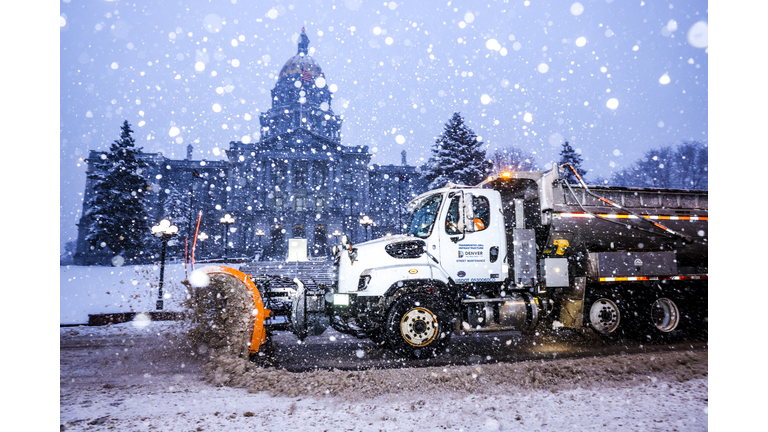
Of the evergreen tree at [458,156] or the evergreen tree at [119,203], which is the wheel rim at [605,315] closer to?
the evergreen tree at [458,156]

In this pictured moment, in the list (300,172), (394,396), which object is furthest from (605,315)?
(300,172)

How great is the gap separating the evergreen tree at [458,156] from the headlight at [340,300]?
2289cm

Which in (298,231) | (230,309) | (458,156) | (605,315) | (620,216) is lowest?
(605,315)

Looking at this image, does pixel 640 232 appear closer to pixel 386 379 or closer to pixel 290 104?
pixel 386 379

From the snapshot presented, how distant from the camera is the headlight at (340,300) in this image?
18.5 ft

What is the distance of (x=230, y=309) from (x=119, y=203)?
37.4 m

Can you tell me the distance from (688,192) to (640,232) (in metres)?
1.47

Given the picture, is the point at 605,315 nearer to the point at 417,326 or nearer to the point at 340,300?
the point at 417,326

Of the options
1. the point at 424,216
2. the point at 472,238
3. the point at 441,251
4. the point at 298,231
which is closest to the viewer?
the point at 441,251

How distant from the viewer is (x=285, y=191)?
54.2 meters

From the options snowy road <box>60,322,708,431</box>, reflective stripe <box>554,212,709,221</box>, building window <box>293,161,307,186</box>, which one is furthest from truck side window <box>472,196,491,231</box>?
building window <box>293,161,307,186</box>

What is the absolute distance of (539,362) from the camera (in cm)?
539
